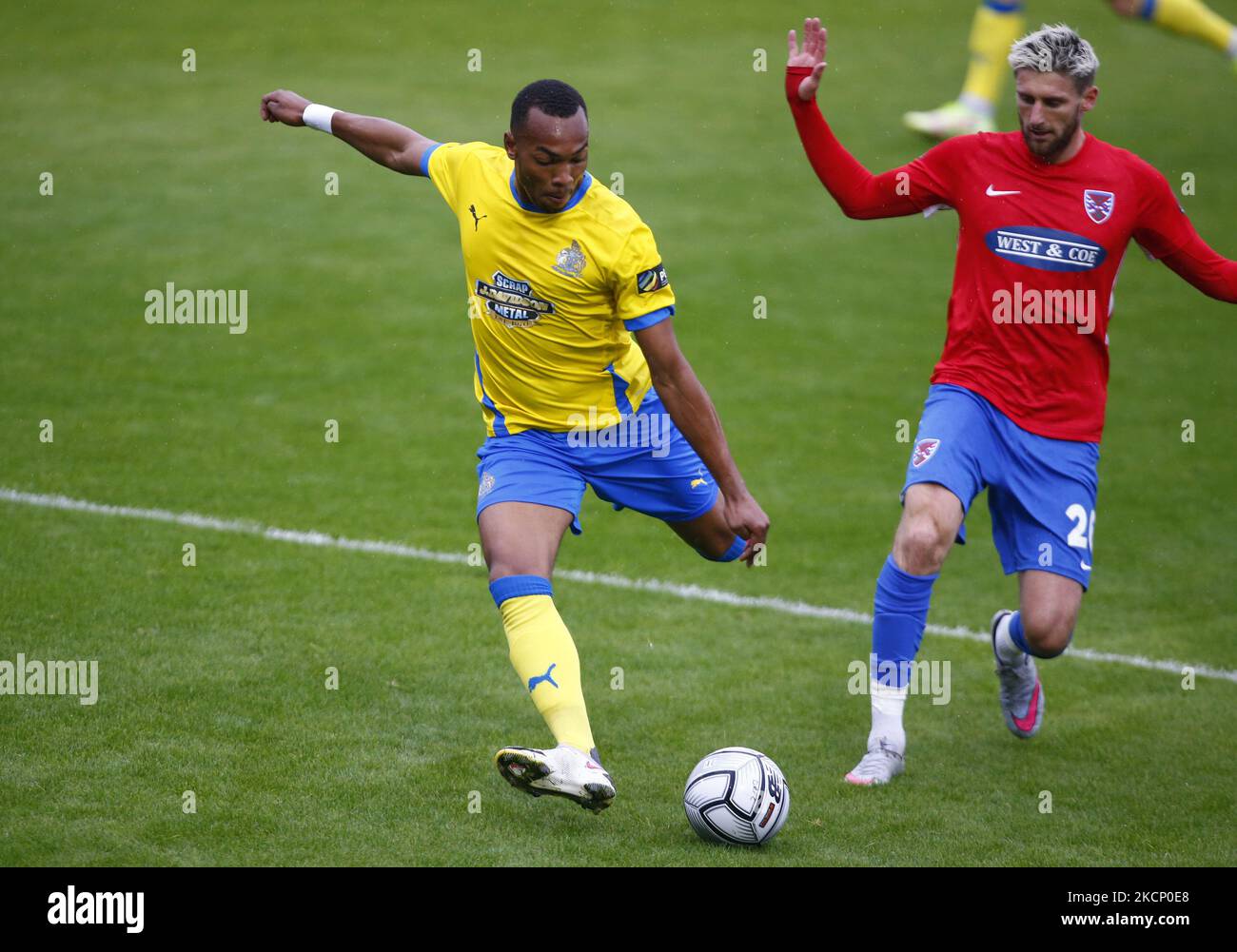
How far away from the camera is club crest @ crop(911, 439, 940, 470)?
20.7 feet

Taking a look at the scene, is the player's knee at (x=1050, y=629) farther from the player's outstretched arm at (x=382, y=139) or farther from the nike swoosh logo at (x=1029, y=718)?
the player's outstretched arm at (x=382, y=139)

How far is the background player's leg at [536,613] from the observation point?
563cm

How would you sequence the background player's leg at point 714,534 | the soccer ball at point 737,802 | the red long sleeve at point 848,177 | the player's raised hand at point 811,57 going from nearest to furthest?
1. the soccer ball at point 737,802
2. the player's raised hand at point 811,57
3. the red long sleeve at point 848,177
4. the background player's leg at point 714,534

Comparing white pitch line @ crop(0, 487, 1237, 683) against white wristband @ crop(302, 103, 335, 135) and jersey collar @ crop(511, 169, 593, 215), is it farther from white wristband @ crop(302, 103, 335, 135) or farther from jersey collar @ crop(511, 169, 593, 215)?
jersey collar @ crop(511, 169, 593, 215)

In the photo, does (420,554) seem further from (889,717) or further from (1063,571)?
(1063,571)

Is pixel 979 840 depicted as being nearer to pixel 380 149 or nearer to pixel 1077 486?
pixel 1077 486

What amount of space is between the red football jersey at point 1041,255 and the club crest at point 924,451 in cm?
34

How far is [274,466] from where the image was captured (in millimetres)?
10312

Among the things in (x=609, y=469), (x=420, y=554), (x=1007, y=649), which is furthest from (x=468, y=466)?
(x=1007, y=649)

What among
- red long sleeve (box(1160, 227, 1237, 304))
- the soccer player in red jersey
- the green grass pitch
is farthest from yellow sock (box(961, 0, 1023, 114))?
red long sleeve (box(1160, 227, 1237, 304))

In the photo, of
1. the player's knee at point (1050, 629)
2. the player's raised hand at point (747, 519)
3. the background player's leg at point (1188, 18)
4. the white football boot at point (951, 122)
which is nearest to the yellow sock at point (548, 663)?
the player's raised hand at point (747, 519)

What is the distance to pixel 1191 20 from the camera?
1388 cm

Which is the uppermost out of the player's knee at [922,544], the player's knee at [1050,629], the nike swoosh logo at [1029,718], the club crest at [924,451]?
the club crest at [924,451]

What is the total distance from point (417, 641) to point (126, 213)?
864 cm
